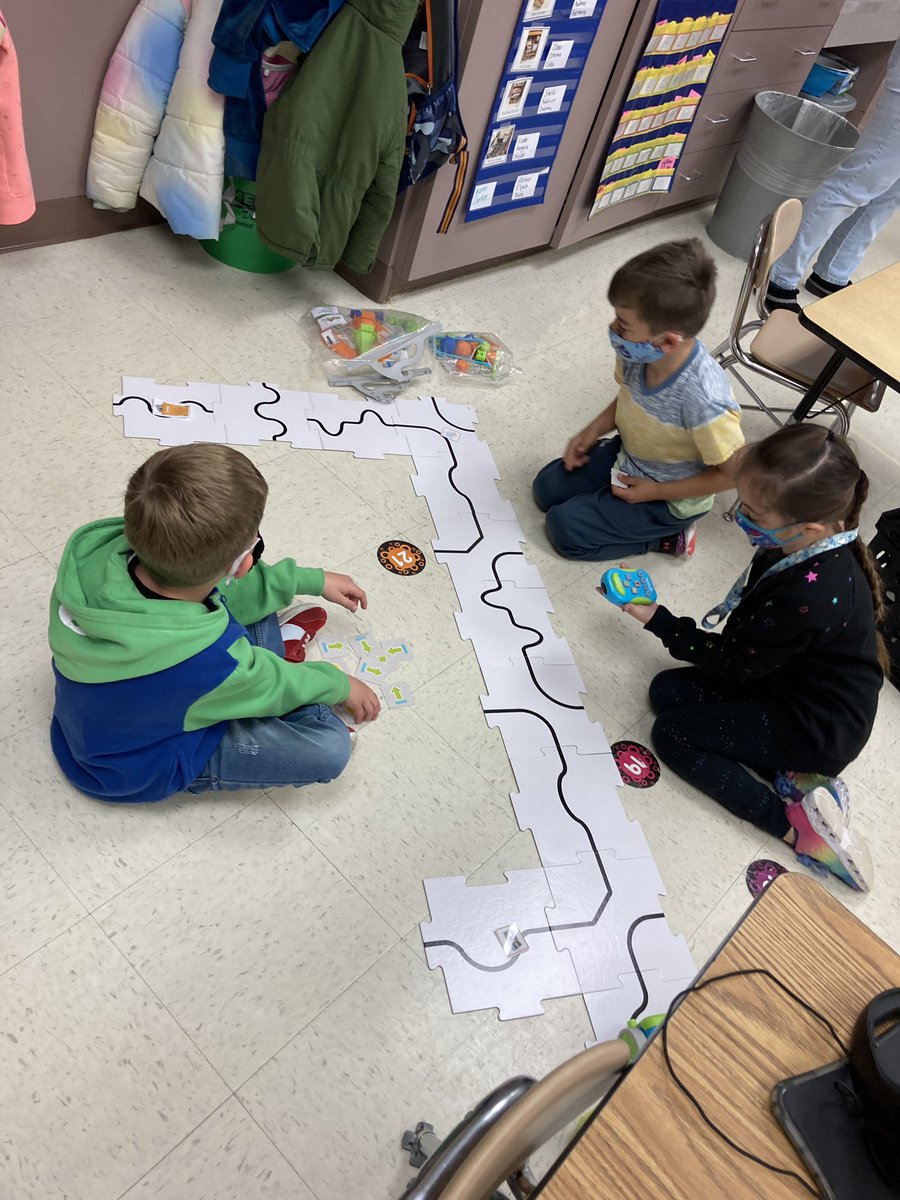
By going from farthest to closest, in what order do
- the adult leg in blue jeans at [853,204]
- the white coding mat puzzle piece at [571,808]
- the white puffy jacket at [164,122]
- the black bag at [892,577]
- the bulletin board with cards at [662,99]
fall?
the adult leg in blue jeans at [853,204] < the bulletin board with cards at [662,99] < the black bag at [892,577] < the white puffy jacket at [164,122] < the white coding mat puzzle piece at [571,808]

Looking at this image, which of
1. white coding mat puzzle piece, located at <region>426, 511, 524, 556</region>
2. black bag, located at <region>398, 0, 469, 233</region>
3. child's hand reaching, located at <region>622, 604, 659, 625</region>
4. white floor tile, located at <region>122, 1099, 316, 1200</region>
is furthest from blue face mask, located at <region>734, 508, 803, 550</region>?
black bag, located at <region>398, 0, 469, 233</region>

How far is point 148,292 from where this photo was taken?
2408 millimetres

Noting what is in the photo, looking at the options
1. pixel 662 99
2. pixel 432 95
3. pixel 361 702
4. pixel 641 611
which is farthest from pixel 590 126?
pixel 361 702

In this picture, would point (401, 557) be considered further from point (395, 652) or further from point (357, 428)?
point (357, 428)

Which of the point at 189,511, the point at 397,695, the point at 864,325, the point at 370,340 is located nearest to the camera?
the point at 189,511

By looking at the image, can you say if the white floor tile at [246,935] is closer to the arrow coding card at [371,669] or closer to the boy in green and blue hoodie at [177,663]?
the boy in green and blue hoodie at [177,663]

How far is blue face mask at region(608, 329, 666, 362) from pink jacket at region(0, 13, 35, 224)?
1340mm

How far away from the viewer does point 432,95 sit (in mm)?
2242

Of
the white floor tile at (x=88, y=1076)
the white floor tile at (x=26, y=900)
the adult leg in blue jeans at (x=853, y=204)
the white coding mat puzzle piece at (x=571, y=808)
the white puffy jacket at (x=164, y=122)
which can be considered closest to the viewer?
the white floor tile at (x=88, y=1076)

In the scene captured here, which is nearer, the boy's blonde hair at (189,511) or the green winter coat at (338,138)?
the boy's blonde hair at (189,511)

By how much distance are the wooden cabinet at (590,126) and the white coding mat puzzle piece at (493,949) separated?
1.86 meters

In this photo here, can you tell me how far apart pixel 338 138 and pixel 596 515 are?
1143mm

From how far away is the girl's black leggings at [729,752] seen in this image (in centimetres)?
178

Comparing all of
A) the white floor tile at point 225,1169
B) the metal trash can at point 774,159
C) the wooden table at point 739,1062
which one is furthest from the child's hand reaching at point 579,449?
the metal trash can at point 774,159
